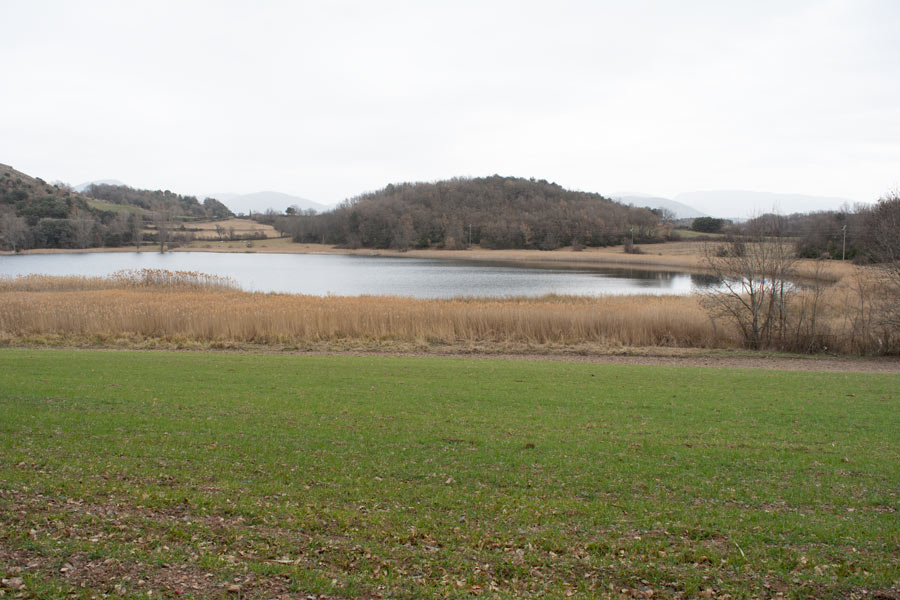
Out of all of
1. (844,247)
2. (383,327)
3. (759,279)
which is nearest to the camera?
(759,279)

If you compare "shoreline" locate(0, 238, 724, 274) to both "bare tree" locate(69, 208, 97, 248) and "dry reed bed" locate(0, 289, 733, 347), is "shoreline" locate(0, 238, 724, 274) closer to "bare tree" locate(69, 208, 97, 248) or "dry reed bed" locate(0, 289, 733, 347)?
"bare tree" locate(69, 208, 97, 248)

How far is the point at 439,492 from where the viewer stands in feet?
18.7

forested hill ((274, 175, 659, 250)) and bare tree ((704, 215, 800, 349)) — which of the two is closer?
bare tree ((704, 215, 800, 349))

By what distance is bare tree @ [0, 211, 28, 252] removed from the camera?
84688mm

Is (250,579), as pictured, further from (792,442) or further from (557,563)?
(792,442)

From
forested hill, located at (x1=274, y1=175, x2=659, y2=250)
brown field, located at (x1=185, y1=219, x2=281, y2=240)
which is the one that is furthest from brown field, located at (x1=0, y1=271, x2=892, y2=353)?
brown field, located at (x1=185, y1=219, x2=281, y2=240)

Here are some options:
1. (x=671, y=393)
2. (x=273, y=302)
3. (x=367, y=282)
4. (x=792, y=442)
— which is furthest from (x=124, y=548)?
(x=367, y=282)

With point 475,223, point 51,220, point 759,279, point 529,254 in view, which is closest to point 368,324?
point 759,279

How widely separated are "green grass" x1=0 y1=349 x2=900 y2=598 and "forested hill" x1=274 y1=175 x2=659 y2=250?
108 m

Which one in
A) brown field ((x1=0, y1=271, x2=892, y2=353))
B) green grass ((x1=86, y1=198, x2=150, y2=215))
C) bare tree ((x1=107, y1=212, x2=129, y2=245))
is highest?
green grass ((x1=86, y1=198, x2=150, y2=215))

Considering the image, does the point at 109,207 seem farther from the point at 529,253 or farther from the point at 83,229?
the point at 529,253

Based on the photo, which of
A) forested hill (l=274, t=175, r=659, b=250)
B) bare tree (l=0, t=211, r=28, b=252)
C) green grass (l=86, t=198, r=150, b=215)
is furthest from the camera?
green grass (l=86, t=198, r=150, b=215)

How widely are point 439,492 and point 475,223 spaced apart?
128 meters

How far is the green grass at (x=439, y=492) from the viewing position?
13.6 ft
